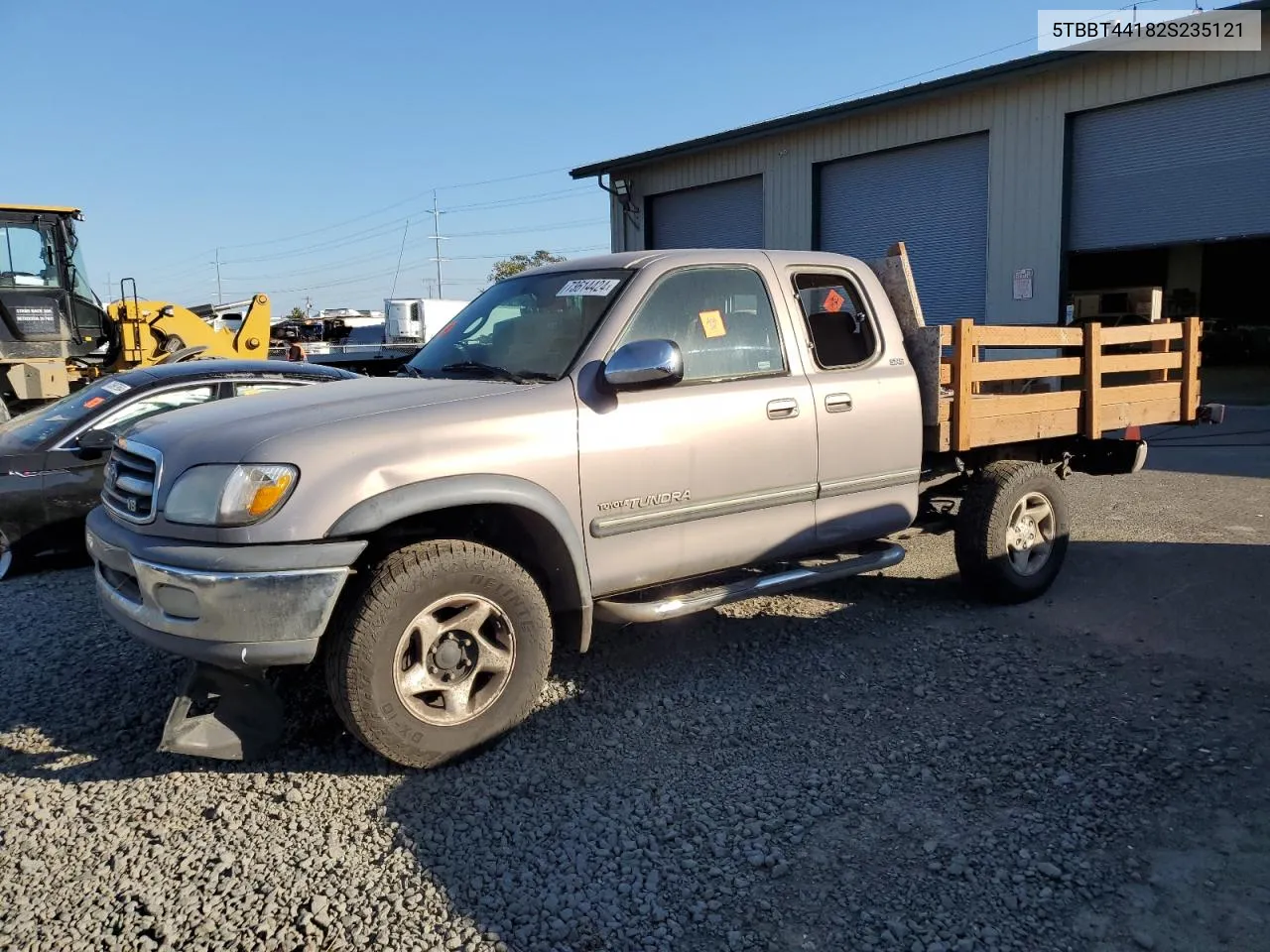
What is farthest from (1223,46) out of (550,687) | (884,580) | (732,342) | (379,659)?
(379,659)

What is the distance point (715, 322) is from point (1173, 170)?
12739 mm

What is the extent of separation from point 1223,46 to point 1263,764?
13107mm

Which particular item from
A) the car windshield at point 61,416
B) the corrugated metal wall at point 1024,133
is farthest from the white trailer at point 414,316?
the car windshield at point 61,416

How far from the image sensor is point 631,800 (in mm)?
3465

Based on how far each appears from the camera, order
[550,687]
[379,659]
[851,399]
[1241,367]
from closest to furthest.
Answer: [379,659], [550,687], [851,399], [1241,367]

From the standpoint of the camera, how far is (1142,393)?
6273mm

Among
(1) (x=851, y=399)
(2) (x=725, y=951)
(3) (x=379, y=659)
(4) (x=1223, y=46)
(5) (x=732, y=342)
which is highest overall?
(4) (x=1223, y=46)

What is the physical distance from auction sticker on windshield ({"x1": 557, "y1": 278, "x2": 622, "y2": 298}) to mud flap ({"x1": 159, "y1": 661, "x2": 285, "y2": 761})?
214 cm

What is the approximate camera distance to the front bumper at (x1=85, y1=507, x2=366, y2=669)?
331cm

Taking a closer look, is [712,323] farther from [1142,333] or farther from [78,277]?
[78,277]

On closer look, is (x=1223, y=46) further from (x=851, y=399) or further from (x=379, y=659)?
(x=379, y=659)

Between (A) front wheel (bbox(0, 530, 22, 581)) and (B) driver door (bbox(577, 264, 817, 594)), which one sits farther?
(A) front wheel (bbox(0, 530, 22, 581))

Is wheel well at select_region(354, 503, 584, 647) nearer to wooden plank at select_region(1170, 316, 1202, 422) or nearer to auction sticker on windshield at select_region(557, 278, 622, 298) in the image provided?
auction sticker on windshield at select_region(557, 278, 622, 298)

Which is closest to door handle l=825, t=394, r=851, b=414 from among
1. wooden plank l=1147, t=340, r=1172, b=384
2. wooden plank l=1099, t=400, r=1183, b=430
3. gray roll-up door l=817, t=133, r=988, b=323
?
wooden plank l=1099, t=400, r=1183, b=430
